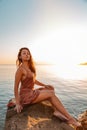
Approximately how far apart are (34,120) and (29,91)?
107 centimetres

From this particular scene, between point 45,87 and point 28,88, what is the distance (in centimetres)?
61

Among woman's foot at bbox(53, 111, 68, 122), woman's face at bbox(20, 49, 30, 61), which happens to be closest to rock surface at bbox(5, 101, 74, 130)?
woman's foot at bbox(53, 111, 68, 122)

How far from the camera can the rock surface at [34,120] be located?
630 cm

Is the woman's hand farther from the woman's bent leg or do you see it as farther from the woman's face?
the woman's face

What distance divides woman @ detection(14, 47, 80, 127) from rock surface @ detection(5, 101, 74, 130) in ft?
0.60

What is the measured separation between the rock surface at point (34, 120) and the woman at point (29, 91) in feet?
→ 0.60

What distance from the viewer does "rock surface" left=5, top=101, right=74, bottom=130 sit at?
6304 millimetres

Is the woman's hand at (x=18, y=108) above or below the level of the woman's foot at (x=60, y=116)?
above

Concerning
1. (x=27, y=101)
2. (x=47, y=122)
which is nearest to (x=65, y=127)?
(x=47, y=122)

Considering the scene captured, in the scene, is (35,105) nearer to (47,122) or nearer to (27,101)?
(27,101)

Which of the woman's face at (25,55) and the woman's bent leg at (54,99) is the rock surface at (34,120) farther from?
the woman's face at (25,55)

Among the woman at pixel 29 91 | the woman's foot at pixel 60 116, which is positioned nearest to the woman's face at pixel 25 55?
the woman at pixel 29 91

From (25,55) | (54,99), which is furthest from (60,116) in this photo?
(25,55)

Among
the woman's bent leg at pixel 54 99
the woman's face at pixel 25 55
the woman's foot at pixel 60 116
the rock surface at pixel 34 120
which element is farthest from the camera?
the woman's face at pixel 25 55
